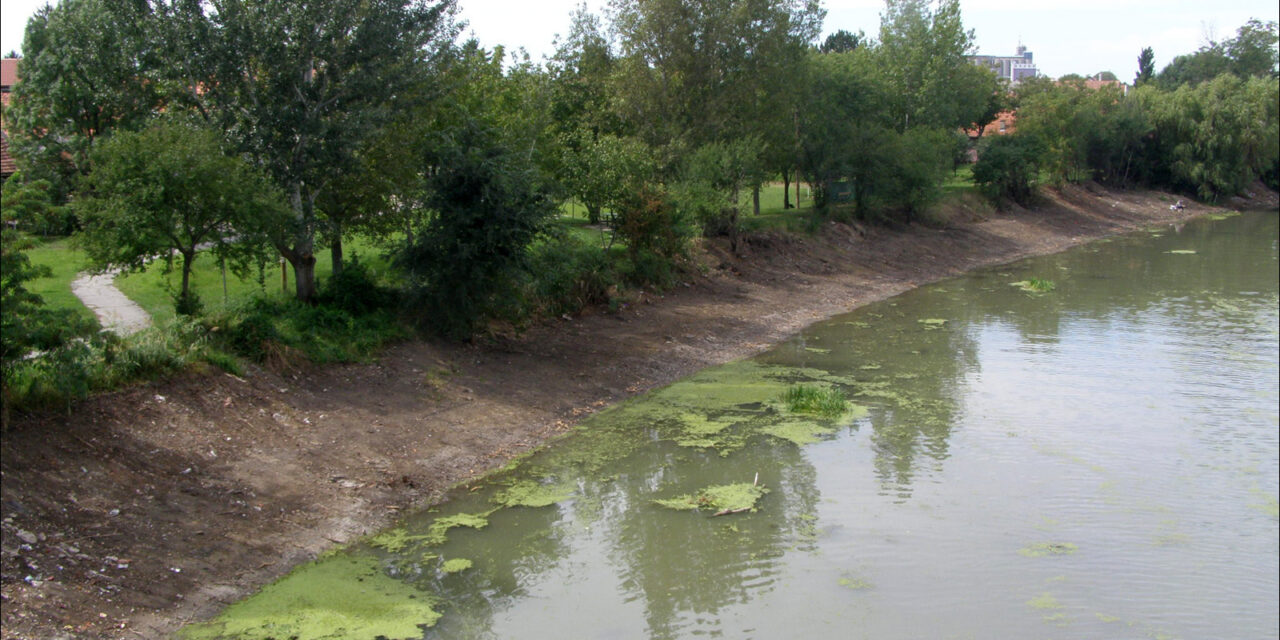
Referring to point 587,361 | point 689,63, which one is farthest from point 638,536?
point 689,63

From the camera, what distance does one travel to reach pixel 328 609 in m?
9.64

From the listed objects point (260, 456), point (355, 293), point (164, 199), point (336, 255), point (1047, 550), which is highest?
point (164, 199)

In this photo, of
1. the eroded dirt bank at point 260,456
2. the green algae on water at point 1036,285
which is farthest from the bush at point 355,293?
the green algae on water at point 1036,285

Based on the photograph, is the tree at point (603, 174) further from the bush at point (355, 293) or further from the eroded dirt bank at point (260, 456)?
the bush at point (355, 293)

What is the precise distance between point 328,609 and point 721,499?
5.31 metres

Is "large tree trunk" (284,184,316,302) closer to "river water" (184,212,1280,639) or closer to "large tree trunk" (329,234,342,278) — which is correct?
"large tree trunk" (329,234,342,278)

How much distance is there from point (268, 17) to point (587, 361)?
8789 mm

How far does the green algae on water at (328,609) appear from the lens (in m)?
9.13

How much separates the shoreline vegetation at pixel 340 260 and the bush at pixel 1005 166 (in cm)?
1442

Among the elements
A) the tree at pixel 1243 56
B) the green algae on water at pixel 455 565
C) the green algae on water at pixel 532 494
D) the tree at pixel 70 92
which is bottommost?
the green algae on water at pixel 455 565

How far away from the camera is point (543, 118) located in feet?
81.9

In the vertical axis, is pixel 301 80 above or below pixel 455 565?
above

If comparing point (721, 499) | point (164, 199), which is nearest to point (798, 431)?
point (721, 499)

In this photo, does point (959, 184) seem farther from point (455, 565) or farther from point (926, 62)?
A: point (455, 565)
